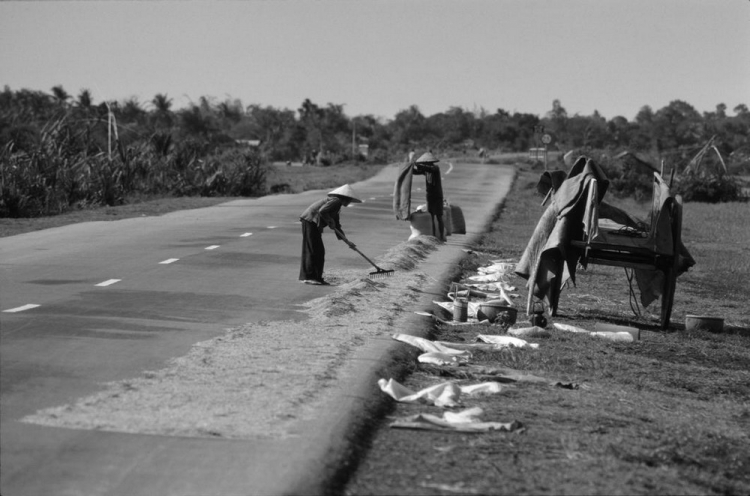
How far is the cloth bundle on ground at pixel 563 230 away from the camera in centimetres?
1306

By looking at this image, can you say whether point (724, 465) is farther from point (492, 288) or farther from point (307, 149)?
point (307, 149)

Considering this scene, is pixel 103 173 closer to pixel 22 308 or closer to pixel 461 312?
pixel 22 308

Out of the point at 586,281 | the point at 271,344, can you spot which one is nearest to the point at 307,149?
the point at 586,281

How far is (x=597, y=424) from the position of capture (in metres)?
8.22

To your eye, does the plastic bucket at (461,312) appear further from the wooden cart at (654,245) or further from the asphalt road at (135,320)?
the asphalt road at (135,320)

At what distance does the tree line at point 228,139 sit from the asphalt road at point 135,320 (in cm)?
592

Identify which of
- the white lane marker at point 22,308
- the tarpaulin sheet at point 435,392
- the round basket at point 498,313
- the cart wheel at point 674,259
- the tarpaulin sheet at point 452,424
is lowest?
the round basket at point 498,313

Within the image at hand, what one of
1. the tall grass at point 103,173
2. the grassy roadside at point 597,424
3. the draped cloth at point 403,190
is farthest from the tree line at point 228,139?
the grassy roadside at point 597,424

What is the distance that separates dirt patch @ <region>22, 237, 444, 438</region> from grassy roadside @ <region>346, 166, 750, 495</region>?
2.51 ft

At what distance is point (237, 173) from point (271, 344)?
34.9 metres

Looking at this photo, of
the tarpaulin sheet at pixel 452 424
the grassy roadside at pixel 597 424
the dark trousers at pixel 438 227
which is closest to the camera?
the grassy roadside at pixel 597 424

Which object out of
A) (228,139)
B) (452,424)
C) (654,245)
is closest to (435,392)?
(452,424)

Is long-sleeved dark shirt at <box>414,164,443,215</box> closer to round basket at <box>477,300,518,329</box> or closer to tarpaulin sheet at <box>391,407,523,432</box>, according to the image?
round basket at <box>477,300,518,329</box>

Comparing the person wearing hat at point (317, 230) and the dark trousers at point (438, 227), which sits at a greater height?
the person wearing hat at point (317, 230)
